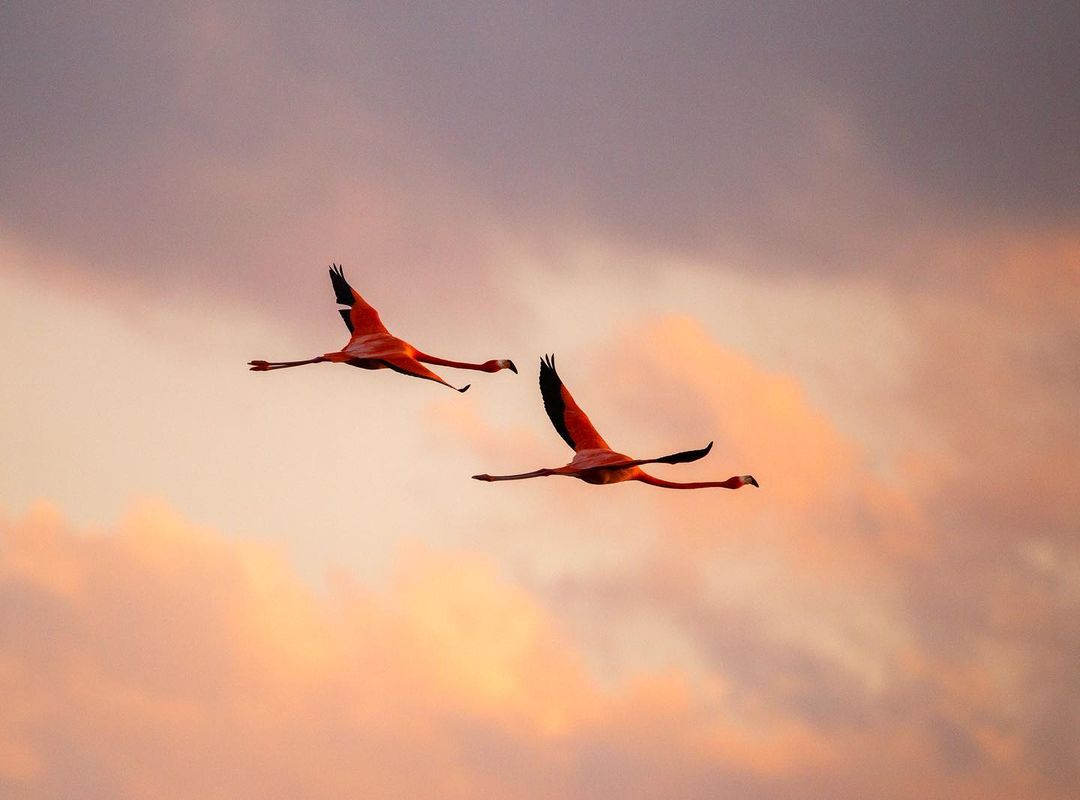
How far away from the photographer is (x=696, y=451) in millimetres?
46219

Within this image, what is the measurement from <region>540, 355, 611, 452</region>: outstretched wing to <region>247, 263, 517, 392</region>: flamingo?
3019 millimetres

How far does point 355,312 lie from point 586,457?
27.5 feet

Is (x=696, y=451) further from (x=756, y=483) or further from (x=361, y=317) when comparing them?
(x=361, y=317)

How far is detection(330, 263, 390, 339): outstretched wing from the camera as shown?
5622 centimetres

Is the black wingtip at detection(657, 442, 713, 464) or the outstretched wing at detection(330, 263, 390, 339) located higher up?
the outstretched wing at detection(330, 263, 390, 339)

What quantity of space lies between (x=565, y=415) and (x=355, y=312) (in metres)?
6.54

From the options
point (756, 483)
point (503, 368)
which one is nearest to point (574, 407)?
point (503, 368)

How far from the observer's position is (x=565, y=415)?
55781mm

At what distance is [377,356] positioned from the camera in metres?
53.8

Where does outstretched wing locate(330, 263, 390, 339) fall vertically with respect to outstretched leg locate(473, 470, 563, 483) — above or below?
above

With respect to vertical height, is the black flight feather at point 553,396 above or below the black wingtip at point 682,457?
above

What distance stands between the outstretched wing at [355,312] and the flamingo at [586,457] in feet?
15.5

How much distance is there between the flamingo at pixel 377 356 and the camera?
52406 millimetres

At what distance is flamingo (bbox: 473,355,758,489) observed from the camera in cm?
5031
